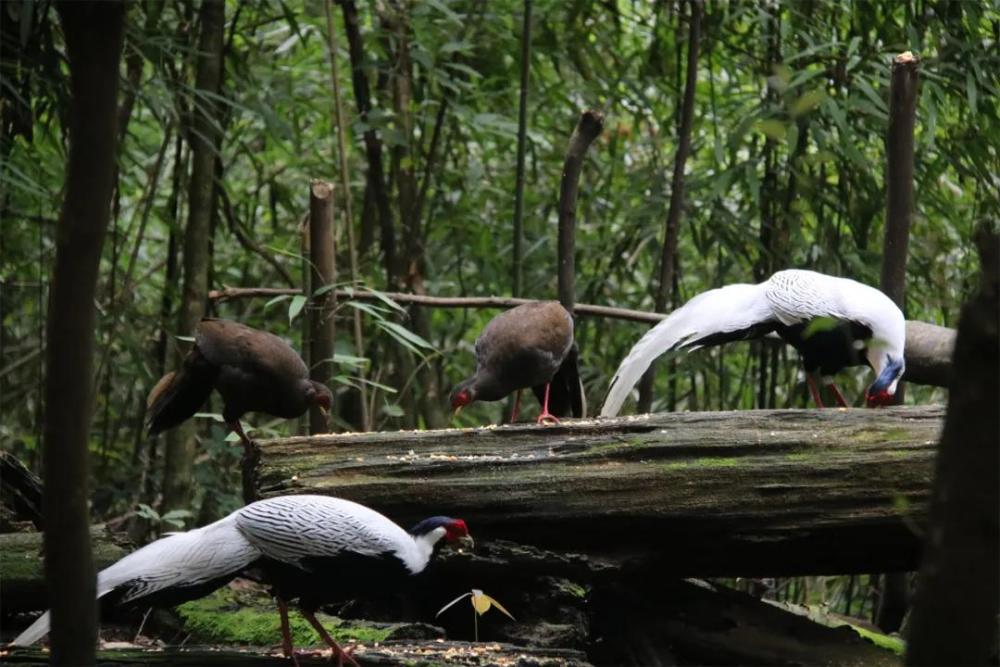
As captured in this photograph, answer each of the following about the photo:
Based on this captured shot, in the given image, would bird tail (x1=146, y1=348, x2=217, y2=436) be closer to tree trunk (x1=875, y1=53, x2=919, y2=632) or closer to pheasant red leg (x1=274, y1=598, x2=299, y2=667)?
pheasant red leg (x1=274, y1=598, x2=299, y2=667)

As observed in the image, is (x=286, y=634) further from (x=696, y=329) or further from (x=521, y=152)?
(x=521, y=152)

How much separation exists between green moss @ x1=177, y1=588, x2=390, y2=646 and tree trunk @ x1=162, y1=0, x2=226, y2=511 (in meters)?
1.67

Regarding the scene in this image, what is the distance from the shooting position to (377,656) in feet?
11.6

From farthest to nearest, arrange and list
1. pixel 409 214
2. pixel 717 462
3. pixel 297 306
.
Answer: pixel 409 214 < pixel 297 306 < pixel 717 462

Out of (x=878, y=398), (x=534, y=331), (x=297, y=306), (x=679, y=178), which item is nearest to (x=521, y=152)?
(x=679, y=178)

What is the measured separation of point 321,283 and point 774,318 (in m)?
1.62

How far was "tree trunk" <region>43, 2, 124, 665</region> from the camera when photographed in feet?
5.19

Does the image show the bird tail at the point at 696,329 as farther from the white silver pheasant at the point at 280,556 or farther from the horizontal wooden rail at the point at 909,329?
the white silver pheasant at the point at 280,556

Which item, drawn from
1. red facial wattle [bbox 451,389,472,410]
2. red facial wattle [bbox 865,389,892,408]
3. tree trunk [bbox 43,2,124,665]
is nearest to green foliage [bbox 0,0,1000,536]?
red facial wattle [bbox 451,389,472,410]

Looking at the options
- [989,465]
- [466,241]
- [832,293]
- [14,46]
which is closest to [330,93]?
[466,241]

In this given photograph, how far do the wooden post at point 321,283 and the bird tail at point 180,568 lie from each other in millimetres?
1507

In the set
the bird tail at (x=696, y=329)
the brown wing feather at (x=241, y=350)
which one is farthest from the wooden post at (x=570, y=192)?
the brown wing feather at (x=241, y=350)

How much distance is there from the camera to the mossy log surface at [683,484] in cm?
360

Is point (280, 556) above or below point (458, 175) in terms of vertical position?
below
